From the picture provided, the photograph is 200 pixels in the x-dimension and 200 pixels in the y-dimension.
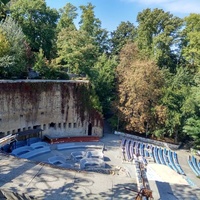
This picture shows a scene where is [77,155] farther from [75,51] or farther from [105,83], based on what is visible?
[75,51]

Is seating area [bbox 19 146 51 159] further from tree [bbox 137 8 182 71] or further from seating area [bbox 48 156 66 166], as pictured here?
tree [bbox 137 8 182 71]

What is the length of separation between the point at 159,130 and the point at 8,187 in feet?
62.4

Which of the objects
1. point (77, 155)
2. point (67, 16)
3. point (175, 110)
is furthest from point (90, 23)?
point (77, 155)

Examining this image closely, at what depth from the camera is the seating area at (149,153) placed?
2092cm

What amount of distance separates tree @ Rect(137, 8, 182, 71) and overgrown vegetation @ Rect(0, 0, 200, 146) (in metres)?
0.13

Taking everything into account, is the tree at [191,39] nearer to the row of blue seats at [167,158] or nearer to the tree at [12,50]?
the row of blue seats at [167,158]

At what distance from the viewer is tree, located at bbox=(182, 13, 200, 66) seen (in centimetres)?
3122

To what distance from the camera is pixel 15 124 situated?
22016mm

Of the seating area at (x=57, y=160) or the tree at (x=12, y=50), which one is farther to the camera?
the tree at (x=12, y=50)

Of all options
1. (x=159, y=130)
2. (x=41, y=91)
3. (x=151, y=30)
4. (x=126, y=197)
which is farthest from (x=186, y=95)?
(x=126, y=197)

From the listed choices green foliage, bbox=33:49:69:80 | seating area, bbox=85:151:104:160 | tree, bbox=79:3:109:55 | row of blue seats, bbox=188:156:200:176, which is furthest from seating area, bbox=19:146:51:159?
tree, bbox=79:3:109:55

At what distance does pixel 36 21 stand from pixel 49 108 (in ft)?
35.3

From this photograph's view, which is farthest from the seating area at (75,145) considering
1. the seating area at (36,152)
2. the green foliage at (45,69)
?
the green foliage at (45,69)

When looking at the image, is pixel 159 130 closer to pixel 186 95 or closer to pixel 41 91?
pixel 186 95
